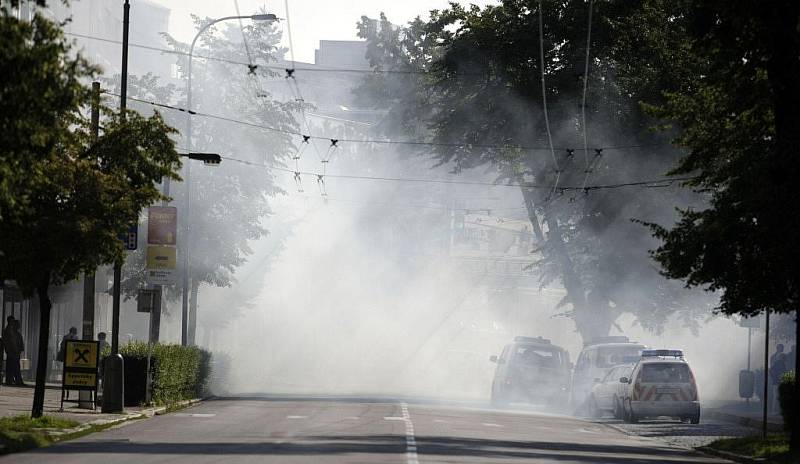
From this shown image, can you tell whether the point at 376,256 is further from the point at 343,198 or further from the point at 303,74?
the point at 303,74

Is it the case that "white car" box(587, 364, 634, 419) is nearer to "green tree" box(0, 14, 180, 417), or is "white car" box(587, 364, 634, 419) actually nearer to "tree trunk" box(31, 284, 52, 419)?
"green tree" box(0, 14, 180, 417)

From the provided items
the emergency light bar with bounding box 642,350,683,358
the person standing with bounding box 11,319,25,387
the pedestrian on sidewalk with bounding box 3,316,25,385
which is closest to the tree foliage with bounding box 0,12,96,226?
the emergency light bar with bounding box 642,350,683,358

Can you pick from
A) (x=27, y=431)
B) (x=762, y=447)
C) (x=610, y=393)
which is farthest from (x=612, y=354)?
(x=27, y=431)

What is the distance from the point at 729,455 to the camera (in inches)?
930

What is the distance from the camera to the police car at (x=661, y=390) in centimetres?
3381

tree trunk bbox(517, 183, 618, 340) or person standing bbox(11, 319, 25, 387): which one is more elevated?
tree trunk bbox(517, 183, 618, 340)

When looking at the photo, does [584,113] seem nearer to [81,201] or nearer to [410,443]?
[81,201]

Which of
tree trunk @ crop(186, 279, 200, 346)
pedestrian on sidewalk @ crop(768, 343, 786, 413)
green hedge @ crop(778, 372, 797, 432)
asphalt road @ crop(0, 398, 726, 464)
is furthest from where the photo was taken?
tree trunk @ crop(186, 279, 200, 346)

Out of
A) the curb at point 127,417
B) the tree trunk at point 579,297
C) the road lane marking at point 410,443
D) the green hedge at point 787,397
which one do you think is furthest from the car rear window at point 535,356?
the green hedge at point 787,397

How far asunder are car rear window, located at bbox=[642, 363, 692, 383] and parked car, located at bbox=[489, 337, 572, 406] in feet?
24.2

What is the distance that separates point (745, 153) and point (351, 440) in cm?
737

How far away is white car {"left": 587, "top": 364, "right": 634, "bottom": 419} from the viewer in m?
35.8

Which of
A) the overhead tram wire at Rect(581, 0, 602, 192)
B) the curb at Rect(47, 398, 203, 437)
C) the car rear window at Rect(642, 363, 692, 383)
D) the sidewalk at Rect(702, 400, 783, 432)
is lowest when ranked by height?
the sidewalk at Rect(702, 400, 783, 432)

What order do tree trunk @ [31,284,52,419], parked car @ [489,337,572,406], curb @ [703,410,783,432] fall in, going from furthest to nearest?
parked car @ [489,337,572,406] < curb @ [703,410,783,432] < tree trunk @ [31,284,52,419]
